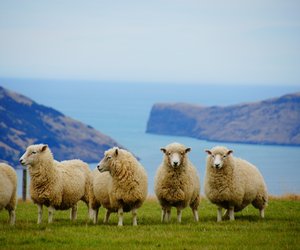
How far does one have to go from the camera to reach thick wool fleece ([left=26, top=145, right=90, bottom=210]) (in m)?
18.2

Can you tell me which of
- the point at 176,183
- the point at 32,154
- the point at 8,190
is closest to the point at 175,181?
the point at 176,183

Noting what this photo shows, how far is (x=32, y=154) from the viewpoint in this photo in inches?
725

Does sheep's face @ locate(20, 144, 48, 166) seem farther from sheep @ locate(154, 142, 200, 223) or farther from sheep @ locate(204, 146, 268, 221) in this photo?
sheep @ locate(204, 146, 268, 221)

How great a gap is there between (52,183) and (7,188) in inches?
43.9

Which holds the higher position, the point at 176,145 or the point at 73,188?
the point at 176,145

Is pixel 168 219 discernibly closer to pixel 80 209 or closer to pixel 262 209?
pixel 262 209

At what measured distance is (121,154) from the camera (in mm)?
18328

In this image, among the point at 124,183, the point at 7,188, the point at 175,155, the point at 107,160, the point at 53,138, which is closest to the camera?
the point at 124,183

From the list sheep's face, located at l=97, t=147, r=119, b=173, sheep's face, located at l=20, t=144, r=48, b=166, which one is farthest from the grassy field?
sheep's face, located at l=20, t=144, r=48, b=166

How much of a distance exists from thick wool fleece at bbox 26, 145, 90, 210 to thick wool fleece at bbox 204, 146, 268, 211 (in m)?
3.44

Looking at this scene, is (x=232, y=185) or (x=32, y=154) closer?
(x=32, y=154)

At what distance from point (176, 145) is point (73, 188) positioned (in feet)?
9.43

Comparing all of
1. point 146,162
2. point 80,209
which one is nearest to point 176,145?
point 80,209

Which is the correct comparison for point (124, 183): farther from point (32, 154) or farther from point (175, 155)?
point (32, 154)
